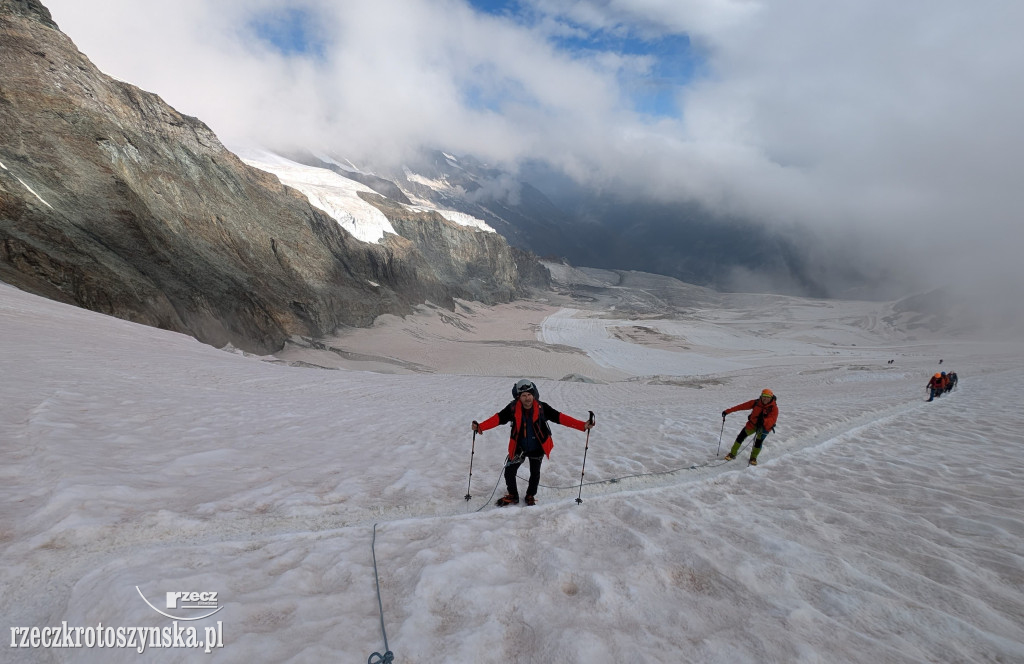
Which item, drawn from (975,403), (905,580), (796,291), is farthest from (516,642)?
(796,291)

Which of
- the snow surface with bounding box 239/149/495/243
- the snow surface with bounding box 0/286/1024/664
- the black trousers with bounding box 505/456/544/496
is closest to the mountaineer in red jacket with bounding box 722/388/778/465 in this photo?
the snow surface with bounding box 0/286/1024/664

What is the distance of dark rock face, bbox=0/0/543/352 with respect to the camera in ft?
59.2

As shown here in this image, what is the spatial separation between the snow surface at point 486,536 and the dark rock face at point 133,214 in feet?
→ 45.3

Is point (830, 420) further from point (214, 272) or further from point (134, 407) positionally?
point (214, 272)

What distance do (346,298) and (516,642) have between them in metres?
38.1

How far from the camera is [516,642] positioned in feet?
8.08

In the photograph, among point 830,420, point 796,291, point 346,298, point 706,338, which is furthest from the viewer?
point 796,291

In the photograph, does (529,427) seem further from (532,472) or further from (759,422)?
(759,422)

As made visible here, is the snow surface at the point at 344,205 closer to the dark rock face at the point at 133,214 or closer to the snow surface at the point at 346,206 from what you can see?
the snow surface at the point at 346,206

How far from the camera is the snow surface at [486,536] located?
2471 millimetres

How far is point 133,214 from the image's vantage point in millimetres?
22359

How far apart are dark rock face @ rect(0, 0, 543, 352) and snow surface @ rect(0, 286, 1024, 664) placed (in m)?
13.8

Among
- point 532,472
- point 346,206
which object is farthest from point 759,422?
point 346,206

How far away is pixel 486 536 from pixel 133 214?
28.1 m
